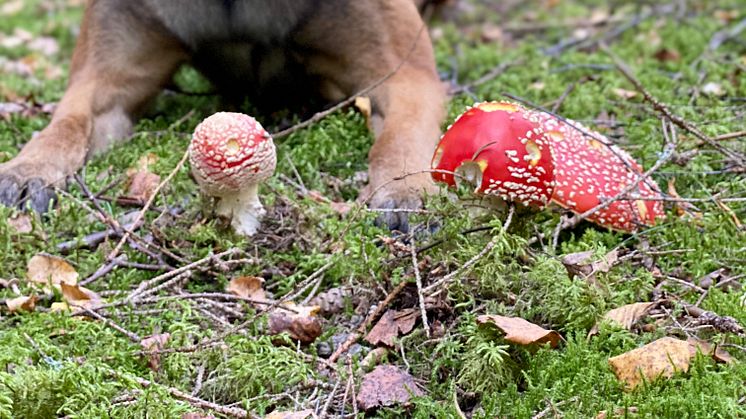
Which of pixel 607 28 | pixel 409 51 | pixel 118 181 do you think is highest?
pixel 409 51

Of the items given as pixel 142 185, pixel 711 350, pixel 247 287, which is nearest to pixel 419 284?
pixel 247 287

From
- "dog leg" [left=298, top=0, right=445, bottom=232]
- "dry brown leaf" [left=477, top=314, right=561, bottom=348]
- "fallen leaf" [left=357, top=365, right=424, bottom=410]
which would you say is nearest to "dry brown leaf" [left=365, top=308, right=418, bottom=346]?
"fallen leaf" [left=357, top=365, right=424, bottom=410]

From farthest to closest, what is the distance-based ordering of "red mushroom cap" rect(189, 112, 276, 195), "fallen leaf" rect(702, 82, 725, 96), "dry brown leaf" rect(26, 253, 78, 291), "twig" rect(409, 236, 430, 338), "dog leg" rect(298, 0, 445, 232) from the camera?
"fallen leaf" rect(702, 82, 725, 96), "dog leg" rect(298, 0, 445, 232), "dry brown leaf" rect(26, 253, 78, 291), "red mushroom cap" rect(189, 112, 276, 195), "twig" rect(409, 236, 430, 338)

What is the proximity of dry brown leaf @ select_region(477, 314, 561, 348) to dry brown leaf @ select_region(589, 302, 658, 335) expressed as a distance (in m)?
0.13

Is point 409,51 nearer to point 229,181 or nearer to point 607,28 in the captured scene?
point 229,181

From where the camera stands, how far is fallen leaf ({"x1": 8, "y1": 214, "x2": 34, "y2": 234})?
9.30ft

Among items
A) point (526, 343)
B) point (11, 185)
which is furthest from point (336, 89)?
point (526, 343)

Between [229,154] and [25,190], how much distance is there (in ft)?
3.30

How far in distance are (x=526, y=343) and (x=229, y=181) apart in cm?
95

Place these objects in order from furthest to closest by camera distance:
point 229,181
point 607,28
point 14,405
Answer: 1. point 607,28
2. point 229,181
3. point 14,405

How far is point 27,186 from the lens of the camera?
304cm

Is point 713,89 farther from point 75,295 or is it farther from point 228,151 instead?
point 75,295

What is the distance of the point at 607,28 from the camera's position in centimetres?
564

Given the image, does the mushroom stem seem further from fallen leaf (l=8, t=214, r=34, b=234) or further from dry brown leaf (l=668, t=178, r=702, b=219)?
dry brown leaf (l=668, t=178, r=702, b=219)
